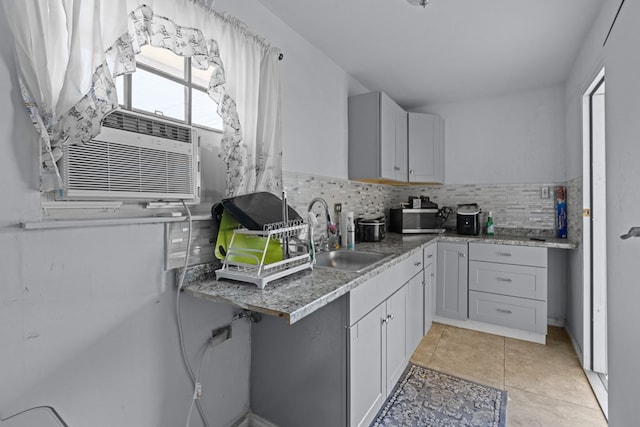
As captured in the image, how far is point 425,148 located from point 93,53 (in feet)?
9.84

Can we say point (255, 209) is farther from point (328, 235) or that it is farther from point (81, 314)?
point (328, 235)

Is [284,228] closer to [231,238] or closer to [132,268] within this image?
[231,238]

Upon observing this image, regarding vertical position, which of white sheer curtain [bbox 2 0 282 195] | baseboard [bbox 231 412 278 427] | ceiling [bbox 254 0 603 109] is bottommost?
baseboard [bbox 231 412 278 427]

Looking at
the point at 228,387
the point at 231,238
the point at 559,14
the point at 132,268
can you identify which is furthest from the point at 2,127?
the point at 559,14

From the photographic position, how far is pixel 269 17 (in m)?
1.79

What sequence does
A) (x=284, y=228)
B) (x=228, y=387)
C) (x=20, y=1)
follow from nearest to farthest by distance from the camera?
(x=20, y=1) → (x=284, y=228) → (x=228, y=387)

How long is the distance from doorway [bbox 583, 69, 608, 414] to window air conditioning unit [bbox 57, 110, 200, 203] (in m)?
2.59

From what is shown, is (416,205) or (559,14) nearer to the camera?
(559,14)

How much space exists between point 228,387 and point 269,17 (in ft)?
6.87

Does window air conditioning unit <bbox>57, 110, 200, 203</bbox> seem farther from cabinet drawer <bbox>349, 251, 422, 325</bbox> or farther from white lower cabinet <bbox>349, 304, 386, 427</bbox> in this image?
white lower cabinet <bbox>349, 304, 386, 427</bbox>

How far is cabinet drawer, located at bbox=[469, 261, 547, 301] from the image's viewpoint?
256 cm

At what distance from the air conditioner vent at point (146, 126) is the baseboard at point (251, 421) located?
1453mm

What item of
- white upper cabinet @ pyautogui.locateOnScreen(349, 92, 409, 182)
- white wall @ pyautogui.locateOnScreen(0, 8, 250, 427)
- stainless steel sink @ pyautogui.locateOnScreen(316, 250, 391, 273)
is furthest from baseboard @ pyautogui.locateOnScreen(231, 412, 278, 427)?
white upper cabinet @ pyautogui.locateOnScreen(349, 92, 409, 182)

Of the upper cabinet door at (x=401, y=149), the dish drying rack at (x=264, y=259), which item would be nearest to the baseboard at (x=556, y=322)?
the upper cabinet door at (x=401, y=149)
